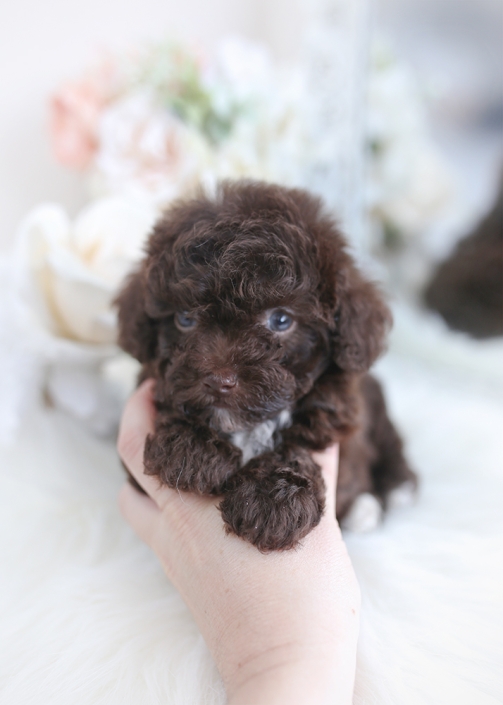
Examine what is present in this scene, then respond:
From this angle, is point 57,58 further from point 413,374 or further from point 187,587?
point 187,587

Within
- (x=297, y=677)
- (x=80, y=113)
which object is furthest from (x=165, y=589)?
(x=80, y=113)

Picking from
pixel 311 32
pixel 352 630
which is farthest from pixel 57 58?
pixel 352 630

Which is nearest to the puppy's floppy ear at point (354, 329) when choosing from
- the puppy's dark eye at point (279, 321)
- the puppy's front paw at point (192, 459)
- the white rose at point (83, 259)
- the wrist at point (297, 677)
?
the puppy's dark eye at point (279, 321)

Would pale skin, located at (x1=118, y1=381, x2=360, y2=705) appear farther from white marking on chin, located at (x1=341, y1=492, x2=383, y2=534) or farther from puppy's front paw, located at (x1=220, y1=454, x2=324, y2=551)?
white marking on chin, located at (x1=341, y1=492, x2=383, y2=534)

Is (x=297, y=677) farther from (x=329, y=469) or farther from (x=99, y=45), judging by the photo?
(x=99, y=45)

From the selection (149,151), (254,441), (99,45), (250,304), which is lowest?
(254,441)

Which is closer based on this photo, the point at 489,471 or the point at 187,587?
the point at 187,587
